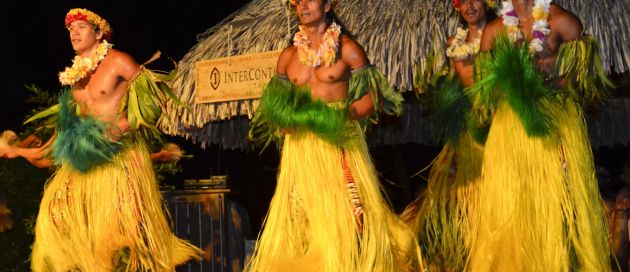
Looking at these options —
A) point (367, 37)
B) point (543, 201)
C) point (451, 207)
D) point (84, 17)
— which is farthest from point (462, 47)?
point (84, 17)

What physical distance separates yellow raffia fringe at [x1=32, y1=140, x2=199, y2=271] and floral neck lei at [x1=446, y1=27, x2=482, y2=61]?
1.45m

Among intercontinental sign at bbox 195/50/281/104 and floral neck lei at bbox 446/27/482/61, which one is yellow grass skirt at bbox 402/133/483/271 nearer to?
floral neck lei at bbox 446/27/482/61

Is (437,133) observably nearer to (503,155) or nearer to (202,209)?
(503,155)

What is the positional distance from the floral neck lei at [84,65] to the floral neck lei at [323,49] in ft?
3.18

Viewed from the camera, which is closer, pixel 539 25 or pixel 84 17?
pixel 539 25

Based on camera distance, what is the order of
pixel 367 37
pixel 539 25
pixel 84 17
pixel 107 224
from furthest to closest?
pixel 367 37
pixel 84 17
pixel 107 224
pixel 539 25

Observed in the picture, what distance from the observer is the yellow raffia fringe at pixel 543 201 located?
4422 millimetres

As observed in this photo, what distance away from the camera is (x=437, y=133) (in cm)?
541

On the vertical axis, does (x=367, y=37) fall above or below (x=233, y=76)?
above

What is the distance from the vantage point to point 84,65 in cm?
536

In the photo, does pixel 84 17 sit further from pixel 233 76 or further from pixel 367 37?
pixel 367 37

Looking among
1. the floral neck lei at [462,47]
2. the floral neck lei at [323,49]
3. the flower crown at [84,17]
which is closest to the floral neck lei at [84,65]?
the flower crown at [84,17]

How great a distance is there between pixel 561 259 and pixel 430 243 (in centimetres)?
105

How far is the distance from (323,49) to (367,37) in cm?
200
